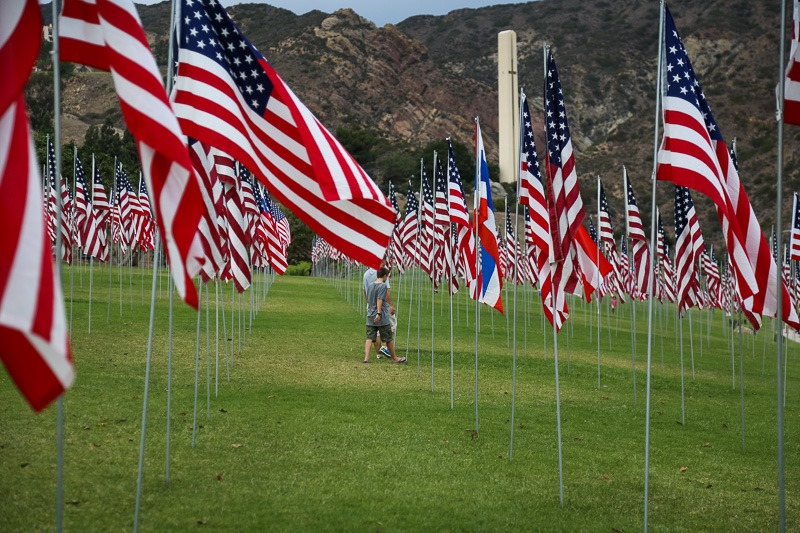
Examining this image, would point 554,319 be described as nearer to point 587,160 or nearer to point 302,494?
point 302,494

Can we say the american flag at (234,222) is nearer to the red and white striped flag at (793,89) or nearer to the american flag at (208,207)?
the american flag at (208,207)

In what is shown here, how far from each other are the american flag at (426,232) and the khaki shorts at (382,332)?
3032mm

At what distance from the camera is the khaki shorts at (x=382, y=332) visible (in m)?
20.6

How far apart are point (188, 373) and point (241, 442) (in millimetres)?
6292

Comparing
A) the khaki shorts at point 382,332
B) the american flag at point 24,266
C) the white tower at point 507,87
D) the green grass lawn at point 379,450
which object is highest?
the white tower at point 507,87

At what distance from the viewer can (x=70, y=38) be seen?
629 centimetres

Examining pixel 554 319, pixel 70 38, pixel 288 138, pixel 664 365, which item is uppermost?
pixel 70 38

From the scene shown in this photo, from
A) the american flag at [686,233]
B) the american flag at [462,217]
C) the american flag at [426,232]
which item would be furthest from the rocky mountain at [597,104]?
the american flag at [462,217]

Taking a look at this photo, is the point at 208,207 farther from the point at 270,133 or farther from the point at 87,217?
the point at 87,217

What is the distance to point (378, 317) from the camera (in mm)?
20469

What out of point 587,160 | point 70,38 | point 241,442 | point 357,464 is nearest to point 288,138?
point 70,38

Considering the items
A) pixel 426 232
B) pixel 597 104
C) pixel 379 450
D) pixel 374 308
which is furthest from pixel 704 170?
pixel 597 104

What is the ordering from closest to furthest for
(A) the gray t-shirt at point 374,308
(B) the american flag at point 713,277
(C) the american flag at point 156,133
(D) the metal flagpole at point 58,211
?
(D) the metal flagpole at point 58,211 → (C) the american flag at point 156,133 → (A) the gray t-shirt at point 374,308 → (B) the american flag at point 713,277

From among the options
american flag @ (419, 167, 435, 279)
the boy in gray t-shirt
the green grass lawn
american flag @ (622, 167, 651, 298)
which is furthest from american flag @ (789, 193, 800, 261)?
the boy in gray t-shirt
